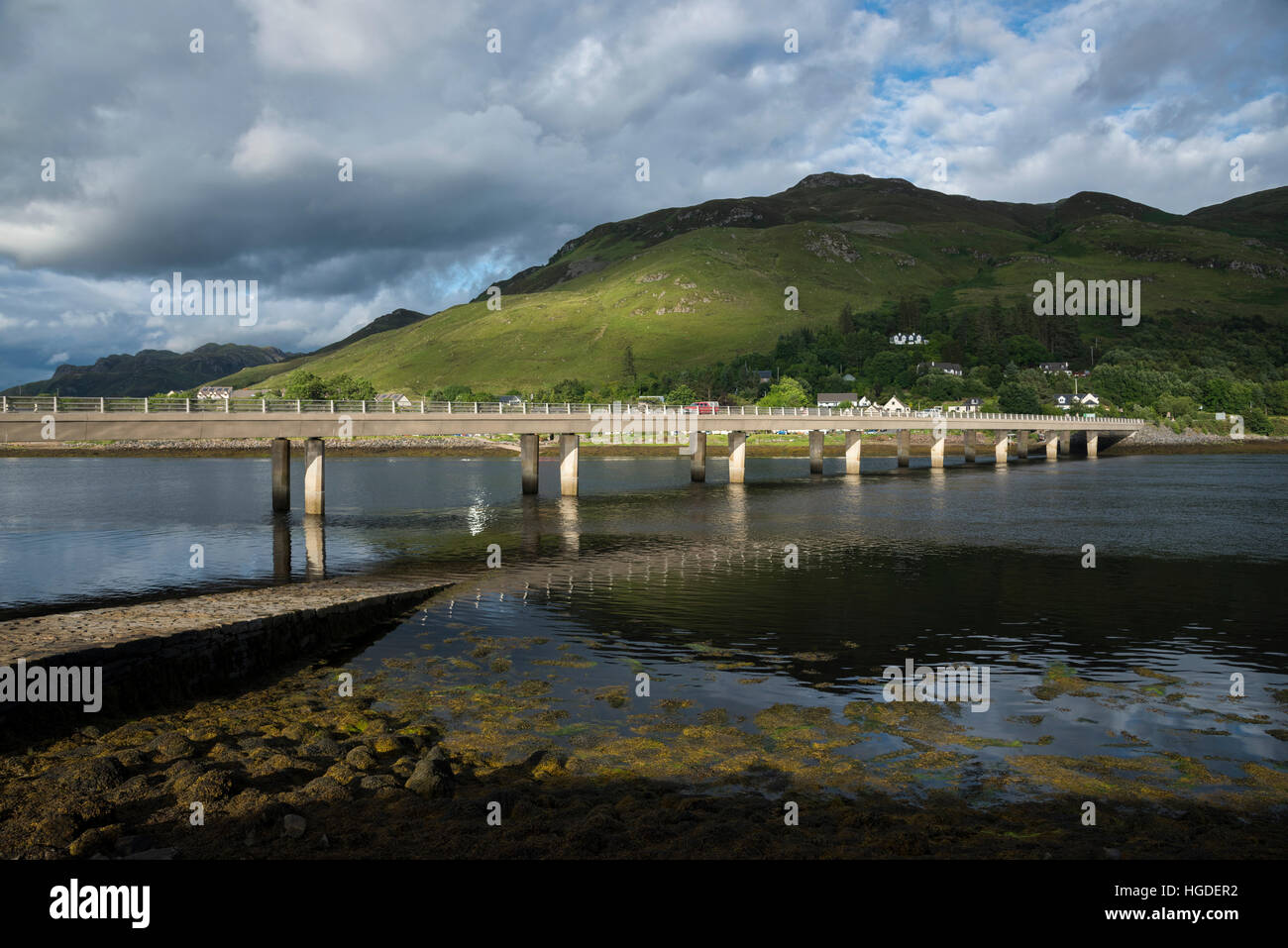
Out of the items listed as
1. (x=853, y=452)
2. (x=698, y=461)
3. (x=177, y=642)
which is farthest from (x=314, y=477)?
(x=853, y=452)

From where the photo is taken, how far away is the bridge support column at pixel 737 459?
101 meters

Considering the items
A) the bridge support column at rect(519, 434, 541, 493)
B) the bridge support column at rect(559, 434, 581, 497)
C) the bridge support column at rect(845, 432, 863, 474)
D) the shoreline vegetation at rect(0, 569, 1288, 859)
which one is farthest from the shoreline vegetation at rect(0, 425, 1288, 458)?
the shoreline vegetation at rect(0, 569, 1288, 859)

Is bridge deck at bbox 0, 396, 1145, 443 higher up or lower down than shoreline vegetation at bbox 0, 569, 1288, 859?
higher up

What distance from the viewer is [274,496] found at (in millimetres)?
70625

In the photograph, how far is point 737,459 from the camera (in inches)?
4070

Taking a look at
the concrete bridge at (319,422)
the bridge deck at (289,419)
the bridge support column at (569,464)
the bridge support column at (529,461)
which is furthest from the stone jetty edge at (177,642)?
the bridge support column at (569,464)

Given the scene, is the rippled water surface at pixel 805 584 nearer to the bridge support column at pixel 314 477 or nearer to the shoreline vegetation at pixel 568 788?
the shoreline vegetation at pixel 568 788

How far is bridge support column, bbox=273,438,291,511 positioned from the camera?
229ft

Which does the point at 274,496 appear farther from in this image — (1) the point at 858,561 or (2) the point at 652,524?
(1) the point at 858,561

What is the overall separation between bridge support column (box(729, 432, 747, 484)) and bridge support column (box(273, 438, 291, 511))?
4890 cm

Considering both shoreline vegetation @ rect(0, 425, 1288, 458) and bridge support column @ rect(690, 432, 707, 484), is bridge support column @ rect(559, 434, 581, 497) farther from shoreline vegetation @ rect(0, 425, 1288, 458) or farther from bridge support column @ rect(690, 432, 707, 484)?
shoreline vegetation @ rect(0, 425, 1288, 458)

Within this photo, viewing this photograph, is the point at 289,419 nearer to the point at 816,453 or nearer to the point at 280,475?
the point at 280,475

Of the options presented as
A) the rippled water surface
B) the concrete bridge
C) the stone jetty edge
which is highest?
the concrete bridge

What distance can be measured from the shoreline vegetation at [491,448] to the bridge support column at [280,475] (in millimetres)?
107493
